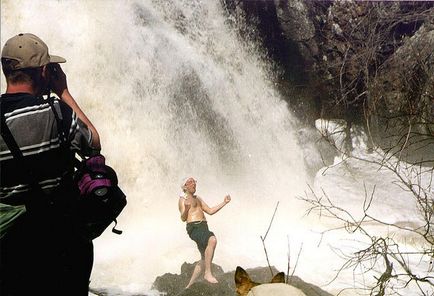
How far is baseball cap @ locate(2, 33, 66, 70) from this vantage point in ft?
5.77

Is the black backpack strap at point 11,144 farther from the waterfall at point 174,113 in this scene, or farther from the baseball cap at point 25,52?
the waterfall at point 174,113

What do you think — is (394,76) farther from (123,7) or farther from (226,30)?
(123,7)

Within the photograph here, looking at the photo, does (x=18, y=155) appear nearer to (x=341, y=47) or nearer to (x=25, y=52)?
(x=25, y=52)

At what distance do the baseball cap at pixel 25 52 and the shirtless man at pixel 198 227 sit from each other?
141 inches

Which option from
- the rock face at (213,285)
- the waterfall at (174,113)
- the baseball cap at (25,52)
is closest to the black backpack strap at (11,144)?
the baseball cap at (25,52)

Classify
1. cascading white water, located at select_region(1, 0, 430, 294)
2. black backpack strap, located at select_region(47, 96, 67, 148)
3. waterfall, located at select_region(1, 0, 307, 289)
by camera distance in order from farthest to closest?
waterfall, located at select_region(1, 0, 307, 289)
cascading white water, located at select_region(1, 0, 430, 294)
black backpack strap, located at select_region(47, 96, 67, 148)

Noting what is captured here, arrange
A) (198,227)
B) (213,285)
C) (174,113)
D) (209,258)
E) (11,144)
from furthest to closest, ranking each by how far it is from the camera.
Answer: (174,113)
(198,227)
(209,258)
(213,285)
(11,144)

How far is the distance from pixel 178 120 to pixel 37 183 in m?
7.65

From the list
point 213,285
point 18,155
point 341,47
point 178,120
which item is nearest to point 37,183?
point 18,155

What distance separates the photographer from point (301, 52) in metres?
10.9

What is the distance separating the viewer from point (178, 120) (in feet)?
30.4

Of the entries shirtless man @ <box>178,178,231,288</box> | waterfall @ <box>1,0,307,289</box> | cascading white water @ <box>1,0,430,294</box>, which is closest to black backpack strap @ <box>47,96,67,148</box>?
shirtless man @ <box>178,178,231,288</box>

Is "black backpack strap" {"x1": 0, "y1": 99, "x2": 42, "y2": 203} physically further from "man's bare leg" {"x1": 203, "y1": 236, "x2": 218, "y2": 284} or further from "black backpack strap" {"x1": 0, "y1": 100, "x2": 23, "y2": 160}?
"man's bare leg" {"x1": 203, "y1": 236, "x2": 218, "y2": 284}

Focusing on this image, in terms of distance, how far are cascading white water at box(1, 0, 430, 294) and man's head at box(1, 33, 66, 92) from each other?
4994 millimetres
